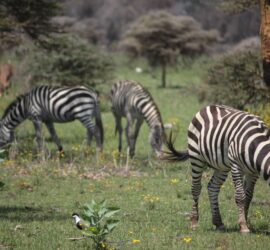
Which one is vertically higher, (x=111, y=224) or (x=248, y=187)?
(x=248, y=187)

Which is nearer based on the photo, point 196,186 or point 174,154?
point 196,186

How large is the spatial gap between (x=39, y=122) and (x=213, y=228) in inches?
349

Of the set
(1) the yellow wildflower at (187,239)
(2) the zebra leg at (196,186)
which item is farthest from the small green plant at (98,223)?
(2) the zebra leg at (196,186)

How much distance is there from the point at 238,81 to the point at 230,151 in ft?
32.9

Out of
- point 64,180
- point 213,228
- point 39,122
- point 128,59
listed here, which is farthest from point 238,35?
point 213,228

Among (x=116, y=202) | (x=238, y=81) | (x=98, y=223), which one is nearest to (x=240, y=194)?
(x=98, y=223)

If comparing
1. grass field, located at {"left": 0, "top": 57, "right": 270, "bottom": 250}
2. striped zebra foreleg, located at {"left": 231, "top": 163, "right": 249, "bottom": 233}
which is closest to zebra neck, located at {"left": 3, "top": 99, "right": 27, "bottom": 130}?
grass field, located at {"left": 0, "top": 57, "right": 270, "bottom": 250}

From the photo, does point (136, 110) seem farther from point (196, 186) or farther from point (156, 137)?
point (196, 186)

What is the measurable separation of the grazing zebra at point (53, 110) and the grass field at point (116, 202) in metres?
0.61

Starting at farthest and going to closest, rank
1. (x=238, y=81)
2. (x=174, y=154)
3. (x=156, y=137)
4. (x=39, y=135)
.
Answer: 1. (x=238, y=81)
2. (x=156, y=137)
3. (x=39, y=135)
4. (x=174, y=154)

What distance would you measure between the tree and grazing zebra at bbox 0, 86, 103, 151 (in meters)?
18.7

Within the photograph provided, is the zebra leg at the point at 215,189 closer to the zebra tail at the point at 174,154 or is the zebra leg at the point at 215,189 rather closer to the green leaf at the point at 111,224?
the zebra tail at the point at 174,154

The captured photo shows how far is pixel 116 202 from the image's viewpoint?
10953 millimetres

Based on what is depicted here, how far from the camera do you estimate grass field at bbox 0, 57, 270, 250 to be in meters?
7.75
